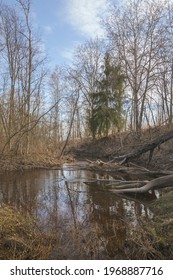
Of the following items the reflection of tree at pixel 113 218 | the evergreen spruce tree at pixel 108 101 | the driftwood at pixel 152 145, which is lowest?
the reflection of tree at pixel 113 218

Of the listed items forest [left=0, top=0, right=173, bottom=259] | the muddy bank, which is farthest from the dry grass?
the muddy bank

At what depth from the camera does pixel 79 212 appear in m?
7.82

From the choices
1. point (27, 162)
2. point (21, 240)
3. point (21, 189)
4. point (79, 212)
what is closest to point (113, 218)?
point (79, 212)

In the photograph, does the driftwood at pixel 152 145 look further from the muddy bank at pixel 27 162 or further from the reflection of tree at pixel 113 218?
the muddy bank at pixel 27 162

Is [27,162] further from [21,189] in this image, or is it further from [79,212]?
[79,212]

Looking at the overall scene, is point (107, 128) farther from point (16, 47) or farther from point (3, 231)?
point (3, 231)

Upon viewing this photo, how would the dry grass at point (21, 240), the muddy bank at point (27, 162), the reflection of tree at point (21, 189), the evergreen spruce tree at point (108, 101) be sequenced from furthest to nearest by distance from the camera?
the evergreen spruce tree at point (108, 101) < the muddy bank at point (27, 162) < the reflection of tree at point (21, 189) < the dry grass at point (21, 240)

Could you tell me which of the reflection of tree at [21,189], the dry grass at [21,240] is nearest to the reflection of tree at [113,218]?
the dry grass at [21,240]

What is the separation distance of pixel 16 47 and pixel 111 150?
549 inches

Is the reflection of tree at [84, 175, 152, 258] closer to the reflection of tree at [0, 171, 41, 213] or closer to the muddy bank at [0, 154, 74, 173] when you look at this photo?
the reflection of tree at [0, 171, 41, 213]

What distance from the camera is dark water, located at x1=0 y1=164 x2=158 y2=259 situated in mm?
5230

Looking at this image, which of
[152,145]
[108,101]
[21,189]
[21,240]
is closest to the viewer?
[21,240]

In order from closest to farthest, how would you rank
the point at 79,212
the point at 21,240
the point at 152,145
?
the point at 21,240 → the point at 79,212 → the point at 152,145

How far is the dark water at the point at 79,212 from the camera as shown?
523 cm
